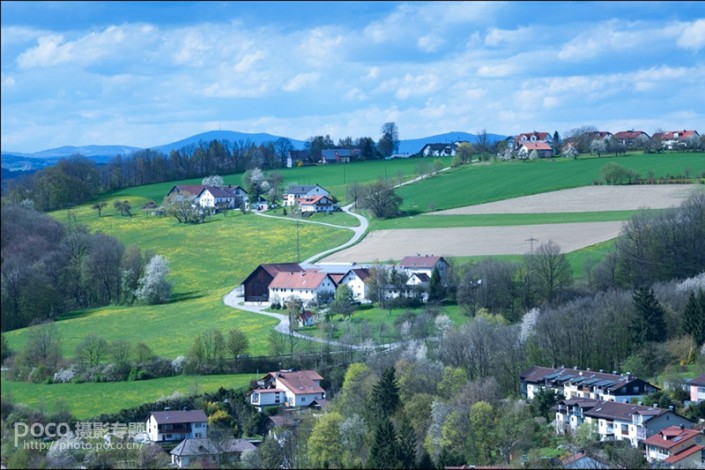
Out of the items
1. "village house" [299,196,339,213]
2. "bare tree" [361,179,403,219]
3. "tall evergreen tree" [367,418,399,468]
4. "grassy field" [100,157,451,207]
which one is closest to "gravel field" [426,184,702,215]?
"bare tree" [361,179,403,219]

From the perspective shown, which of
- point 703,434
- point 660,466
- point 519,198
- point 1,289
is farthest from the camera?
point 519,198

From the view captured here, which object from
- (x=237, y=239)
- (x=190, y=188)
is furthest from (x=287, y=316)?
(x=190, y=188)

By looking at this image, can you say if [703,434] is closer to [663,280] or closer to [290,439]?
[290,439]

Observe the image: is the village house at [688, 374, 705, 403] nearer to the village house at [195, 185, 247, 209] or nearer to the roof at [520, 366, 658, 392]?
the roof at [520, 366, 658, 392]

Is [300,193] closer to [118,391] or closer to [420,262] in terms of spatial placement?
[420,262]

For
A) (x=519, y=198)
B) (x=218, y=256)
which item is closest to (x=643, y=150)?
(x=519, y=198)

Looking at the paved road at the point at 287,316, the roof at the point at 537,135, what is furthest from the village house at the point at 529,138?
the paved road at the point at 287,316

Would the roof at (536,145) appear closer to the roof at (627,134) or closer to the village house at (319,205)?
the roof at (627,134)
